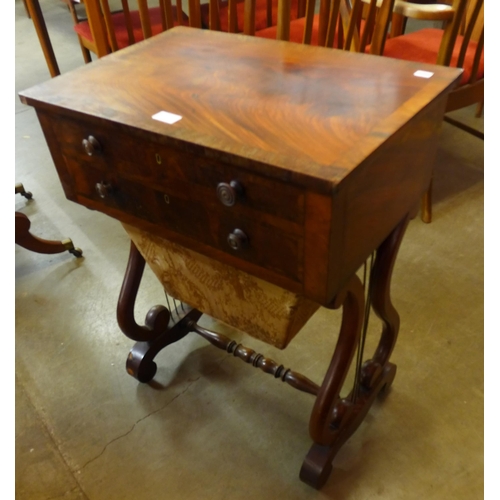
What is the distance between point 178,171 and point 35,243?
1.14 meters

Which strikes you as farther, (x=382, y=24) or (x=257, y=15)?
(x=257, y=15)

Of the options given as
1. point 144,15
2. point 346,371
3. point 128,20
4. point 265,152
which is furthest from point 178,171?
point 128,20

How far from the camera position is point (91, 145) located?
81 centimetres

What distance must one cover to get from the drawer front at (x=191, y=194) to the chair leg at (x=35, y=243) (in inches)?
32.8

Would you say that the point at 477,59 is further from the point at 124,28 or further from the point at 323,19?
the point at 124,28

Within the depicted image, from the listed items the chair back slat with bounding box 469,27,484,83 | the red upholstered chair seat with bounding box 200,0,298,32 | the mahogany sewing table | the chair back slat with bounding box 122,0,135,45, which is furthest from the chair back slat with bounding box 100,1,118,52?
the chair back slat with bounding box 469,27,484,83

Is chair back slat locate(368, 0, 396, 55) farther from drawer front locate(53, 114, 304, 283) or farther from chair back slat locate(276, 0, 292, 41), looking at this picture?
drawer front locate(53, 114, 304, 283)

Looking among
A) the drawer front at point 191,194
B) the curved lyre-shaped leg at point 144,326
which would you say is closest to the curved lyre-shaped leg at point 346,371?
the drawer front at point 191,194

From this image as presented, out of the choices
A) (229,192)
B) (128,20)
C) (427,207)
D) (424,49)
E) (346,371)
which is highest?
(229,192)

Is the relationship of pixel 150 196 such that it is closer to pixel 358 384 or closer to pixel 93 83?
pixel 93 83

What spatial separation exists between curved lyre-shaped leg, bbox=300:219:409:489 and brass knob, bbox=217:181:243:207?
240 mm

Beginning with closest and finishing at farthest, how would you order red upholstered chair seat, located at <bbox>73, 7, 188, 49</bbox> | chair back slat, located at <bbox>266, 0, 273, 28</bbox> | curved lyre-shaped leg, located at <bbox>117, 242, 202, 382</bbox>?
curved lyre-shaped leg, located at <bbox>117, 242, 202, 382</bbox>
red upholstered chair seat, located at <bbox>73, 7, 188, 49</bbox>
chair back slat, located at <bbox>266, 0, 273, 28</bbox>

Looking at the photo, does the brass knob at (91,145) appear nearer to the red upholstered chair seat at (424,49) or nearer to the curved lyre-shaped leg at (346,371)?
the curved lyre-shaped leg at (346,371)

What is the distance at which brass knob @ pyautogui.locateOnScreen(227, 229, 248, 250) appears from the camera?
743mm
